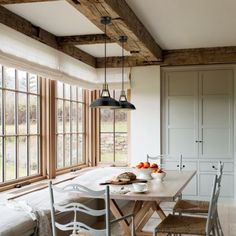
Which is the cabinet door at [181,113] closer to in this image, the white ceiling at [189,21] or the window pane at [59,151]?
the white ceiling at [189,21]

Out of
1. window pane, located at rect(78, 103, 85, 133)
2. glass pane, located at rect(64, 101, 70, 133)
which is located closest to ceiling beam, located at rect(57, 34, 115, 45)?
glass pane, located at rect(64, 101, 70, 133)

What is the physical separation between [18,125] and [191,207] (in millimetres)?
2301

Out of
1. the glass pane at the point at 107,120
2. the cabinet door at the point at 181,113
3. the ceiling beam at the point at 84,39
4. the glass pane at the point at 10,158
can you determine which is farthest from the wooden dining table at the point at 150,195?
the glass pane at the point at 107,120

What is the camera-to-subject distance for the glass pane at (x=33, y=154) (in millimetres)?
5336

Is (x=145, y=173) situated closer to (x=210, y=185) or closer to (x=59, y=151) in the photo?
(x=59, y=151)

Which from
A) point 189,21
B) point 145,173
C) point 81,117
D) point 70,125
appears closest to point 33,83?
point 70,125

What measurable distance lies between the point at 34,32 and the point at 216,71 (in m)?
3.21

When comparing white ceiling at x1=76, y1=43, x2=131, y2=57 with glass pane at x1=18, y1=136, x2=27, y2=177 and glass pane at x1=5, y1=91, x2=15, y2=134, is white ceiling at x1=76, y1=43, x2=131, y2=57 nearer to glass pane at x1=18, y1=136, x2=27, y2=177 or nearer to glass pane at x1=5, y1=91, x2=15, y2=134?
glass pane at x1=5, y1=91, x2=15, y2=134

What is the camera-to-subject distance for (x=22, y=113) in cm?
514

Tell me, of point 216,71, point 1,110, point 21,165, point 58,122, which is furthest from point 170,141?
point 1,110

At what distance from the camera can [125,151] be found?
7.28 metres

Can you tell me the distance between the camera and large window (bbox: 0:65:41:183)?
4703 millimetres

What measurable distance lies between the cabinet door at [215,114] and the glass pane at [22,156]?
300 centimetres

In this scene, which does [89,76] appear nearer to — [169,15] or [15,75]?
[15,75]
